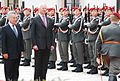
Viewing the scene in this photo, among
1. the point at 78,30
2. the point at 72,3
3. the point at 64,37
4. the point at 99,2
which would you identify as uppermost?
the point at 99,2

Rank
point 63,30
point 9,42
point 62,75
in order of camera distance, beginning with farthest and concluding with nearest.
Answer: point 63,30, point 62,75, point 9,42

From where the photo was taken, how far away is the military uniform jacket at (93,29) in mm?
10585

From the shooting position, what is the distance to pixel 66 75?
10.5 meters

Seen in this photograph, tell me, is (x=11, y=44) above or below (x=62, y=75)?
above

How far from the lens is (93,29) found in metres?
10.7

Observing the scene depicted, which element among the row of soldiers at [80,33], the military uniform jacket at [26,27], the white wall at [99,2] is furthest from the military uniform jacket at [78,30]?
the white wall at [99,2]

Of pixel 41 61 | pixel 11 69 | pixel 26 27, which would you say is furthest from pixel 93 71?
pixel 11 69

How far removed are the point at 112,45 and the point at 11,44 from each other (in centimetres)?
205

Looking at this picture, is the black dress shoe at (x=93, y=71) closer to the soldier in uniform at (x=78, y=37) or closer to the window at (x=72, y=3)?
the soldier in uniform at (x=78, y=37)

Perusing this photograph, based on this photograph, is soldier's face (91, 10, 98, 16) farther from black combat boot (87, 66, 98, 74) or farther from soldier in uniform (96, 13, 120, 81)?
soldier in uniform (96, 13, 120, 81)

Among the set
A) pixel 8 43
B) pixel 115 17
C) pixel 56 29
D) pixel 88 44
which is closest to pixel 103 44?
pixel 115 17

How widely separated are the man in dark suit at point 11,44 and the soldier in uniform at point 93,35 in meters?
3.12

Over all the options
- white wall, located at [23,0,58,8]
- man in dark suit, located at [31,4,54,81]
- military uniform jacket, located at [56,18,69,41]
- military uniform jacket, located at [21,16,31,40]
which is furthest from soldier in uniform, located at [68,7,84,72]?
white wall, located at [23,0,58,8]

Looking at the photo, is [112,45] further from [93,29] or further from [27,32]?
[27,32]
